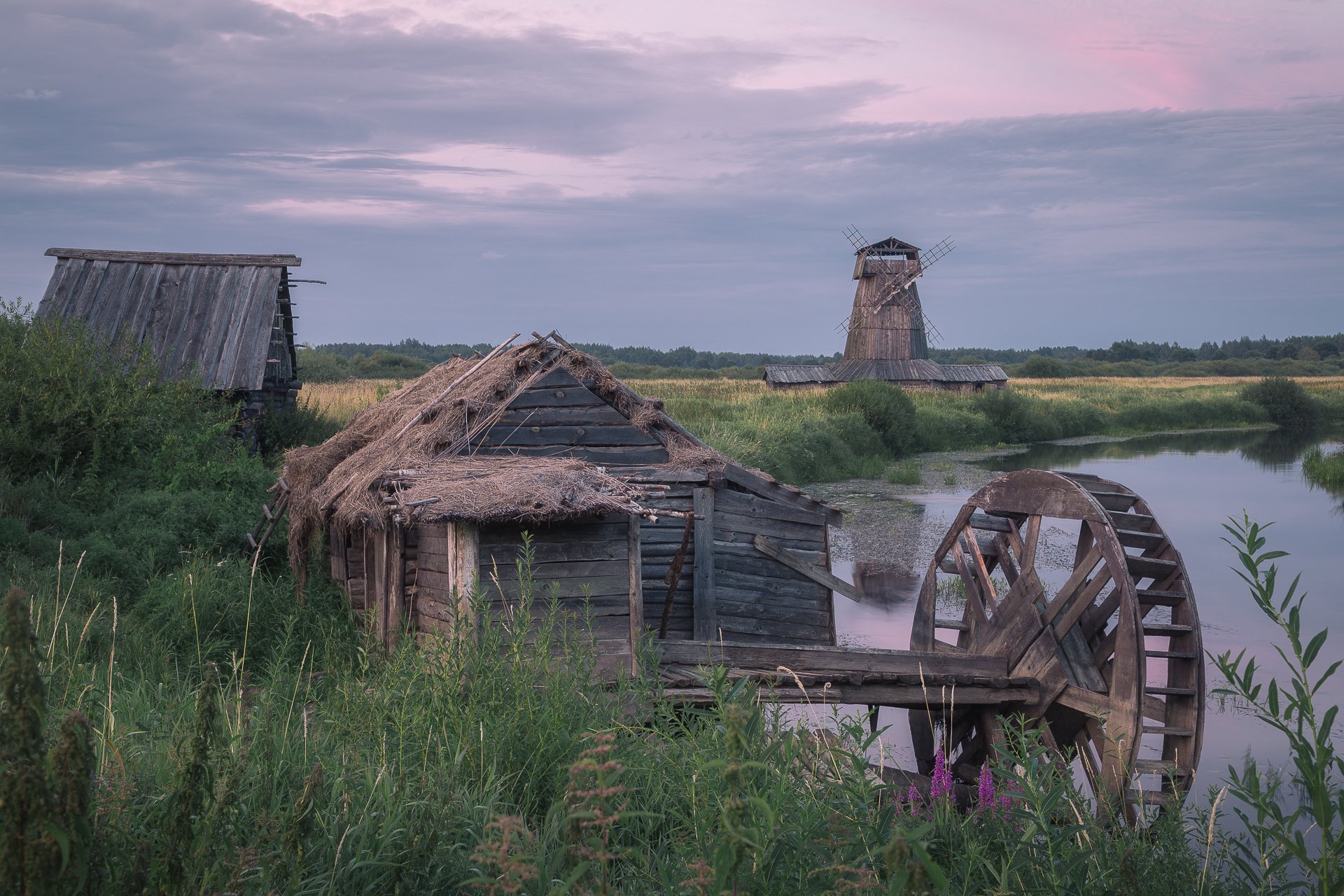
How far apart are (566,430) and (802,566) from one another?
3.39 meters

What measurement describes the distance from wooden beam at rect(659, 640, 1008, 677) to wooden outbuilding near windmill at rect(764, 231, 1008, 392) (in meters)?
42.4

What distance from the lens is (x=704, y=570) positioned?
36.9 ft

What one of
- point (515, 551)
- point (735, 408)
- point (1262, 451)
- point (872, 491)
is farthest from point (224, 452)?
point (1262, 451)

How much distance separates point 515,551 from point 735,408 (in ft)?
Result: 83.5

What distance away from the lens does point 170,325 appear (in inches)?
766

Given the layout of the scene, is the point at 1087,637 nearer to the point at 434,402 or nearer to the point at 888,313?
the point at 434,402

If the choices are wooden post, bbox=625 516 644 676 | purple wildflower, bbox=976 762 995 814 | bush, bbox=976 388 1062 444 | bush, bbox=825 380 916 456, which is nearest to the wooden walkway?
wooden post, bbox=625 516 644 676

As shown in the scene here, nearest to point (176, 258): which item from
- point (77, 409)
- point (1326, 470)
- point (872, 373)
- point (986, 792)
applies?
point (77, 409)

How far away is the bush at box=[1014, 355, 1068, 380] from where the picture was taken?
8394 centimetres

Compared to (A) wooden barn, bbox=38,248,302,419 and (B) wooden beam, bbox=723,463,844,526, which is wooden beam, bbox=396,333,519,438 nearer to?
(B) wooden beam, bbox=723,463,844,526

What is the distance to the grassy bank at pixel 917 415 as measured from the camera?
2811 cm

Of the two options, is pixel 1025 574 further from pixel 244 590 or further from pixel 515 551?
pixel 244 590

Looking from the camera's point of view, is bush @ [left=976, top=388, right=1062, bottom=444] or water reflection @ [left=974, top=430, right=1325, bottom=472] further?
bush @ [left=976, top=388, right=1062, bottom=444]

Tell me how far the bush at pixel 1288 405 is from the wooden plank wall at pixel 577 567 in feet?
187
